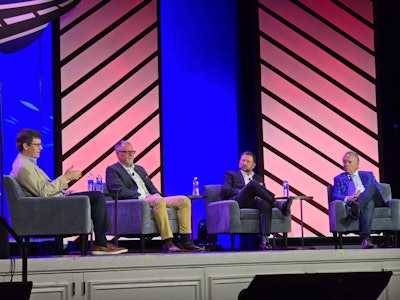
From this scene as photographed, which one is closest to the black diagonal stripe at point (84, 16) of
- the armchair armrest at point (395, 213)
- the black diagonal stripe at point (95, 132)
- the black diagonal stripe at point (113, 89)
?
the black diagonal stripe at point (113, 89)

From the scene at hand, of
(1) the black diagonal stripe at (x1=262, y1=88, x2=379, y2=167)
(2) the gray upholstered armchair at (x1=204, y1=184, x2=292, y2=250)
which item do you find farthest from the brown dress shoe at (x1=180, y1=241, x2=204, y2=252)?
(1) the black diagonal stripe at (x1=262, y1=88, x2=379, y2=167)

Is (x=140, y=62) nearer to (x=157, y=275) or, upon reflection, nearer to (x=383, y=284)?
(x=157, y=275)

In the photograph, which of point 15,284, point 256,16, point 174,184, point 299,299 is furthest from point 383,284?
point 256,16

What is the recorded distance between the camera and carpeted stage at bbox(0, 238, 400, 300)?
513 centimetres

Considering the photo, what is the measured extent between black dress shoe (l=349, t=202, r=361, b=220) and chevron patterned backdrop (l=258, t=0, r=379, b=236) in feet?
4.66

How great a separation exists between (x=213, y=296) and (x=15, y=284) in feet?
7.97

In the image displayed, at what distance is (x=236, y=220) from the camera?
23.7ft

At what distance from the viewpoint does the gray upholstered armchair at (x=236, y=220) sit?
23.6ft

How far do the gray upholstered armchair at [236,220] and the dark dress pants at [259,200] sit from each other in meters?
0.08

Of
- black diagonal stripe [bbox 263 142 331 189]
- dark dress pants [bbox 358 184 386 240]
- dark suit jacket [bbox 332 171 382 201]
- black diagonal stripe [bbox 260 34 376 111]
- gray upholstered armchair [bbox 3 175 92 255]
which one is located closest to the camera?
gray upholstered armchair [bbox 3 175 92 255]

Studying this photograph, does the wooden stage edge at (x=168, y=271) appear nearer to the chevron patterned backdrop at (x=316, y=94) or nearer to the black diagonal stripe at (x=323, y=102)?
the chevron patterned backdrop at (x=316, y=94)

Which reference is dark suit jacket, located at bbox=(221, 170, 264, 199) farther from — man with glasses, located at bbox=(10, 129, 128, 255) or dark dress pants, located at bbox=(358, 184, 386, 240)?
man with glasses, located at bbox=(10, 129, 128, 255)

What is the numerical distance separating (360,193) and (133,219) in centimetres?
241

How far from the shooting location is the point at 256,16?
8.66 meters
